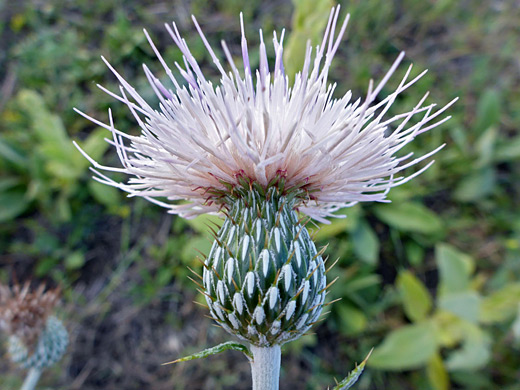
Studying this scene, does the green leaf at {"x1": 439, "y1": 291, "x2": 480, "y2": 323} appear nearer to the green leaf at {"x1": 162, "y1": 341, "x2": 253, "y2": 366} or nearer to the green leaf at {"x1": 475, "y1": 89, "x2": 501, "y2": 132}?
the green leaf at {"x1": 162, "y1": 341, "x2": 253, "y2": 366}

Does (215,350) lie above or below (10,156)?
below

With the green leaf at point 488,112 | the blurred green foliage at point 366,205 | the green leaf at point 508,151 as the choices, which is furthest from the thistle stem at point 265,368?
the green leaf at point 488,112

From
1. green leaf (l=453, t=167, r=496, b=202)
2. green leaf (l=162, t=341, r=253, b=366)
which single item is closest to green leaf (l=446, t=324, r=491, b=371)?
green leaf (l=453, t=167, r=496, b=202)

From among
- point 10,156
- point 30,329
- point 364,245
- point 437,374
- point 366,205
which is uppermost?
point 10,156

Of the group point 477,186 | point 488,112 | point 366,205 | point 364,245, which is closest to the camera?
point 364,245

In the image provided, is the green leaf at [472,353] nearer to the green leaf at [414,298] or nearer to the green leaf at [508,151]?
the green leaf at [414,298]

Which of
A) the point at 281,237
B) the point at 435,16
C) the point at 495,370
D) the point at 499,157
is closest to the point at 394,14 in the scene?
the point at 435,16

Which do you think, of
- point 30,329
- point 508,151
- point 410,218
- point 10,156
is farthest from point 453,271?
point 10,156

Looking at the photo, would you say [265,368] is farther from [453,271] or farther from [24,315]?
[453,271]
